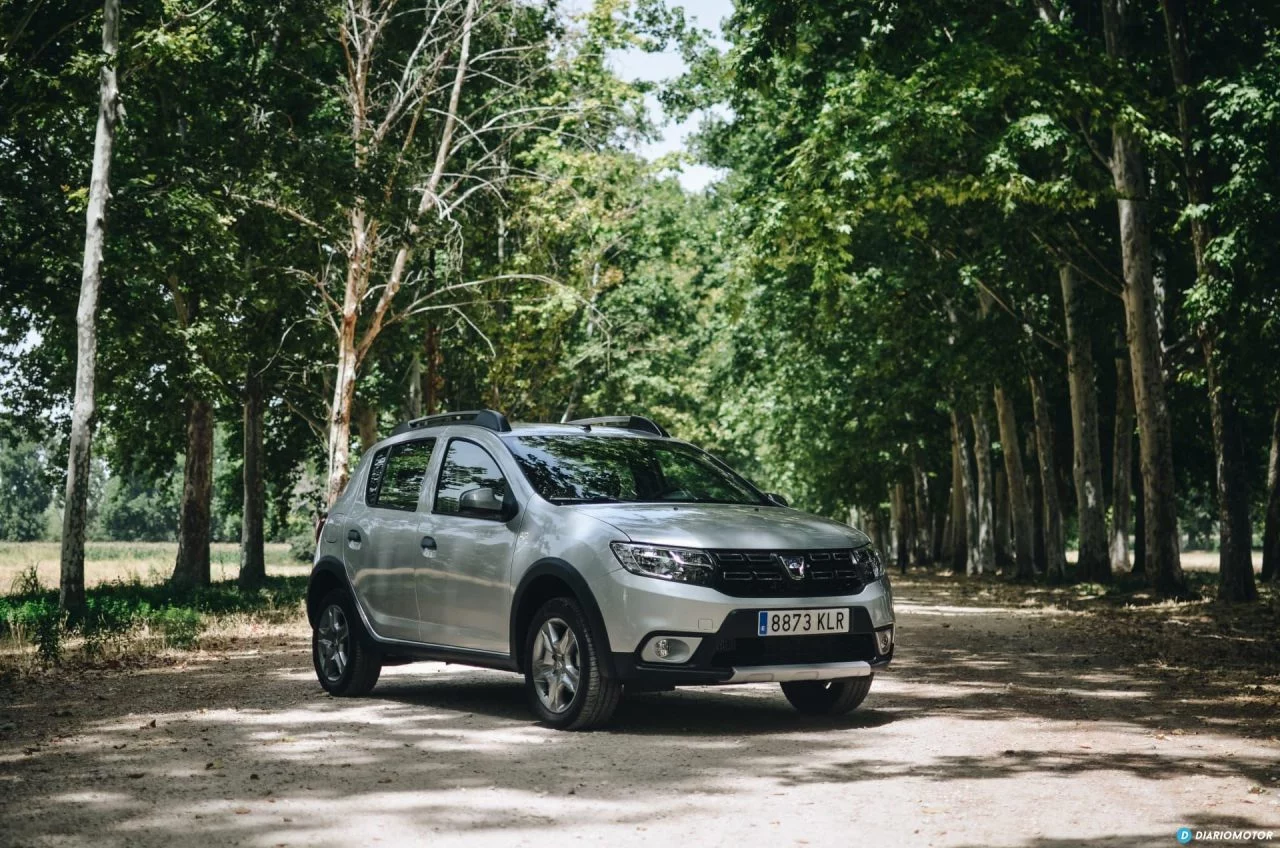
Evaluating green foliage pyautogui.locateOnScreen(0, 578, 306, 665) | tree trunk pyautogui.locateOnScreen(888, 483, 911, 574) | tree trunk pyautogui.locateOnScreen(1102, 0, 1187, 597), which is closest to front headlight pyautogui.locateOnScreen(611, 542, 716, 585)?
green foliage pyautogui.locateOnScreen(0, 578, 306, 665)

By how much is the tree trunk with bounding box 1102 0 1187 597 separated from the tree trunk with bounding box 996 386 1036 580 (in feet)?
28.7

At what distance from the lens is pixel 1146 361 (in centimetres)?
2327

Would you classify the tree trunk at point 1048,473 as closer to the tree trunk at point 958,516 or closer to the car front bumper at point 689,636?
the tree trunk at point 958,516

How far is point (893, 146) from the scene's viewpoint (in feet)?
71.7

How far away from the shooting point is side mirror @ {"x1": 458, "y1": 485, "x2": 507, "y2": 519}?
379 inches

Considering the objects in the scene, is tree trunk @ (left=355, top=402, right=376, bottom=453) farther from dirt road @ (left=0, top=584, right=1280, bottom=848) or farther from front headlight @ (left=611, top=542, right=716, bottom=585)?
front headlight @ (left=611, top=542, right=716, bottom=585)

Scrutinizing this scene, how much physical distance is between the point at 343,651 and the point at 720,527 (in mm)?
3607

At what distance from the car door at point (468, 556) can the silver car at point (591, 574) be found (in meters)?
0.01

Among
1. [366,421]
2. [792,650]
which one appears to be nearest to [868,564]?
[792,650]

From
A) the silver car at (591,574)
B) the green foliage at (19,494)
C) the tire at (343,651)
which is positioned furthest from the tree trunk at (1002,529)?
the green foliage at (19,494)

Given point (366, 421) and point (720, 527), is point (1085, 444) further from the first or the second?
point (720, 527)

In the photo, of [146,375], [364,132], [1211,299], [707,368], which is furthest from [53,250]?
[707,368]

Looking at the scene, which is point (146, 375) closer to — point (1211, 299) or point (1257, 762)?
point (1211, 299)

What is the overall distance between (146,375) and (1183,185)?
770 inches
